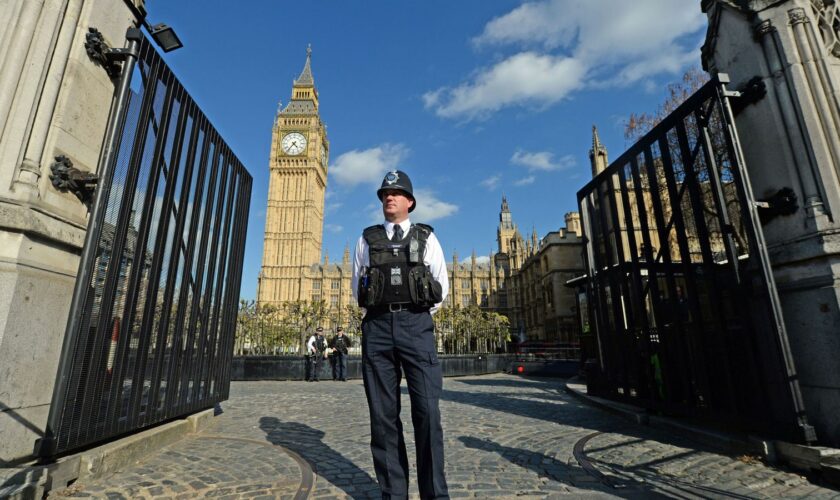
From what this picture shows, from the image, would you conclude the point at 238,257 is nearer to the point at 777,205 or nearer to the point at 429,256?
the point at 429,256

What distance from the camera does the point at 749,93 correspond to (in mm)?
4754

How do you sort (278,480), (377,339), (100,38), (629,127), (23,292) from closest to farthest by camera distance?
(377,339), (23,292), (278,480), (100,38), (629,127)

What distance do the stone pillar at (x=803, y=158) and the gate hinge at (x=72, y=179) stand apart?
695cm

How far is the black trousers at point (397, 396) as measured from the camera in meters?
2.82

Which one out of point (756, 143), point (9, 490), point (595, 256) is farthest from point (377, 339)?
point (595, 256)

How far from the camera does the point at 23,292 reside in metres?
3.35

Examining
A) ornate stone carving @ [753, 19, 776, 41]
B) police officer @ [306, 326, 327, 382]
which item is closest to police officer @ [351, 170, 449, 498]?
ornate stone carving @ [753, 19, 776, 41]

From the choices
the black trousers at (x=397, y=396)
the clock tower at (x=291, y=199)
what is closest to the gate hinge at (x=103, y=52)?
the black trousers at (x=397, y=396)

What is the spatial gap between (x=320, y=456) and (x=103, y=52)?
16.1 ft

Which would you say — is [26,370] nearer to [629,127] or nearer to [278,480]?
[278,480]

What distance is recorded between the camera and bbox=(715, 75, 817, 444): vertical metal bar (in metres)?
3.92

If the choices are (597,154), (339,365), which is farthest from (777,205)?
(597,154)

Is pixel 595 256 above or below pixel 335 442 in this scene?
above

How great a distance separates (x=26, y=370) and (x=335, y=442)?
3.29 metres
